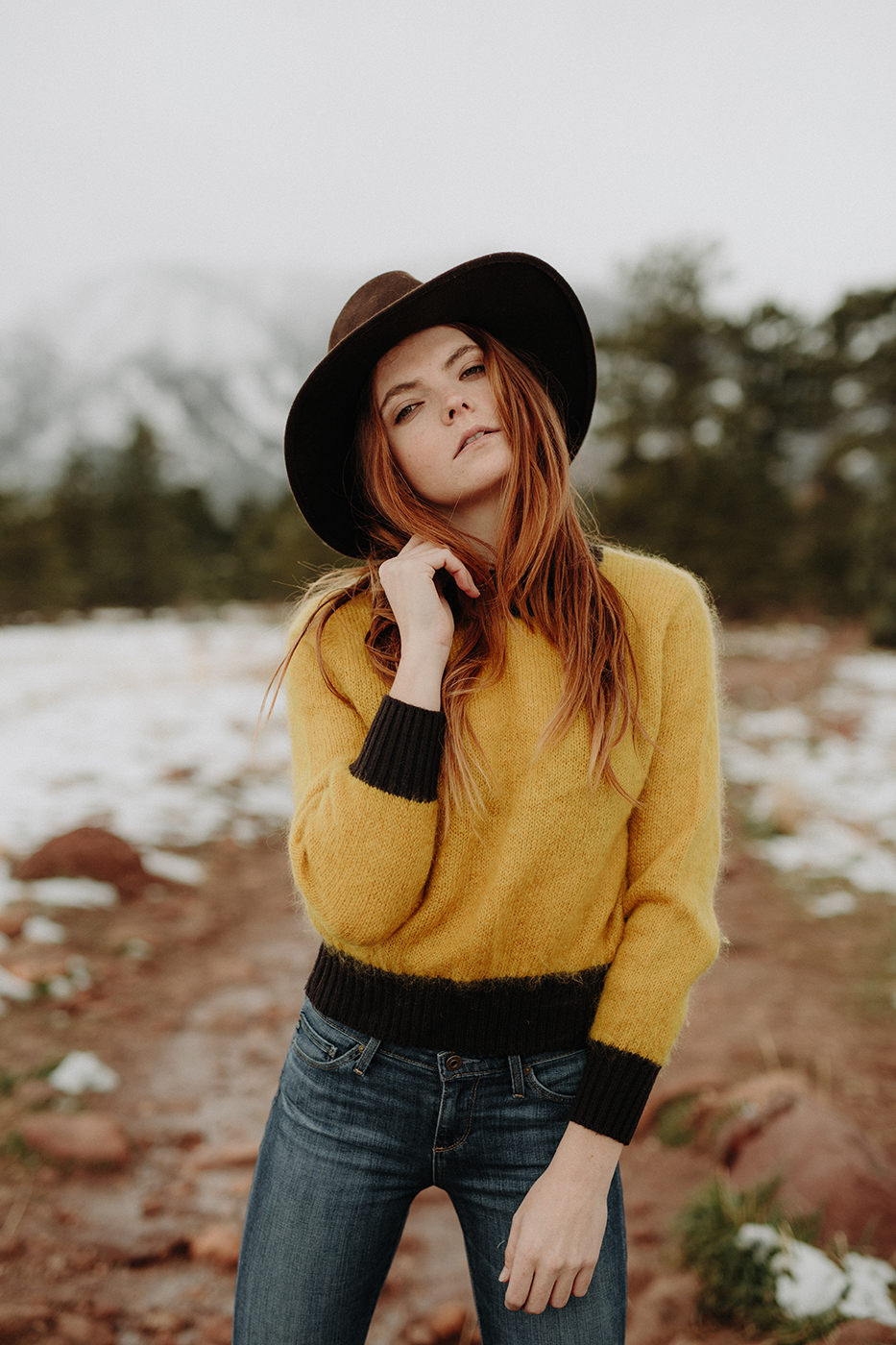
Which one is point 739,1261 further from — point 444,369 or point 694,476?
point 694,476

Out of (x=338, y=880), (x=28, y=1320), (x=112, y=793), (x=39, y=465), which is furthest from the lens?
(x=39, y=465)

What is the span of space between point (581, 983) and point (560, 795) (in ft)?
1.15

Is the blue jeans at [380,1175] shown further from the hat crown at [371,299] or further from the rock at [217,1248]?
the hat crown at [371,299]

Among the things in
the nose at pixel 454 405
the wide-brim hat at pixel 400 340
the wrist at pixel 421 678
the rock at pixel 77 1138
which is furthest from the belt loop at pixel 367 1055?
the rock at pixel 77 1138

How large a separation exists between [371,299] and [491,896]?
1208 mm

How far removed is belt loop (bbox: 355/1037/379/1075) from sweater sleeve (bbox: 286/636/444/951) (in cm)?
18

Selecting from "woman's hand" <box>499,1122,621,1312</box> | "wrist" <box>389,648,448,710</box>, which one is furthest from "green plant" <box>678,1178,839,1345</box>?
"wrist" <box>389,648,448,710</box>

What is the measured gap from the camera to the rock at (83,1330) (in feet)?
7.07

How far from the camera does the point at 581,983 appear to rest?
4.90ft

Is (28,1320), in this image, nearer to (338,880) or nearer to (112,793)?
(338,880)

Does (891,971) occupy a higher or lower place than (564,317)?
lower

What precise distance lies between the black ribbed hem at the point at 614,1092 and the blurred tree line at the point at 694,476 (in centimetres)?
2030

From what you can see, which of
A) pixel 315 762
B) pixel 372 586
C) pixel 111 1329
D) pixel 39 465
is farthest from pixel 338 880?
pixel 39 465

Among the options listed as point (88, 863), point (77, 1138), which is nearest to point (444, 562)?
point (77, 1138)
